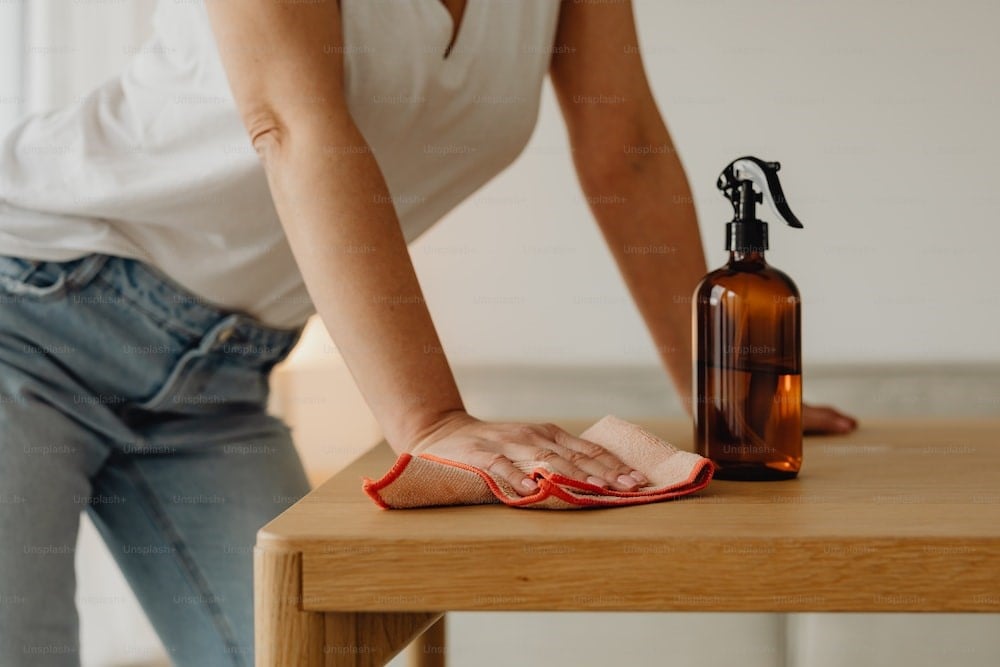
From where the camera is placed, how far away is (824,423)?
0.89 m

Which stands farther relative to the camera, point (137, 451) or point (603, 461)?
point (137, 451)

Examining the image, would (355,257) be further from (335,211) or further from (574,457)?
(574,457)

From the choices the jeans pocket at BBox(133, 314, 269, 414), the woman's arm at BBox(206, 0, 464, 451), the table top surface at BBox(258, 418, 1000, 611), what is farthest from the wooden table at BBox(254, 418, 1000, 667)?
the jeans pocket at BBox(133, 314, 269, 414)

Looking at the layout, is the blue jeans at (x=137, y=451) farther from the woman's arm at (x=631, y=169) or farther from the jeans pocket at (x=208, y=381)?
the woman's arm at (x=631, y=169)

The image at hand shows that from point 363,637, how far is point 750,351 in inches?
11.0

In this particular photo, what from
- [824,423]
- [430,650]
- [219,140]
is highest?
[219,140]

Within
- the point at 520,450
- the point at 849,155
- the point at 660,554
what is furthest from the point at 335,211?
the point at 849,155

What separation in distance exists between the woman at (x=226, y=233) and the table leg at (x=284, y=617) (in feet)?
0.48

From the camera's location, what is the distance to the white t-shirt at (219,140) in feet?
2.58

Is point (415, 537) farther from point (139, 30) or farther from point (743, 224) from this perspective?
point (139, 30)

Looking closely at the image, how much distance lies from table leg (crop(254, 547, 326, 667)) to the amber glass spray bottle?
0.92 feet

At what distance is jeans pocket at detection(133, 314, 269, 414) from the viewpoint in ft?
2.73

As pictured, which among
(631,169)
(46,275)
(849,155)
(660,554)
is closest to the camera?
(660,554)

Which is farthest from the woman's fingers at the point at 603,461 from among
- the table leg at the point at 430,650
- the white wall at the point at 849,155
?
the white wall at the point at 849,155
